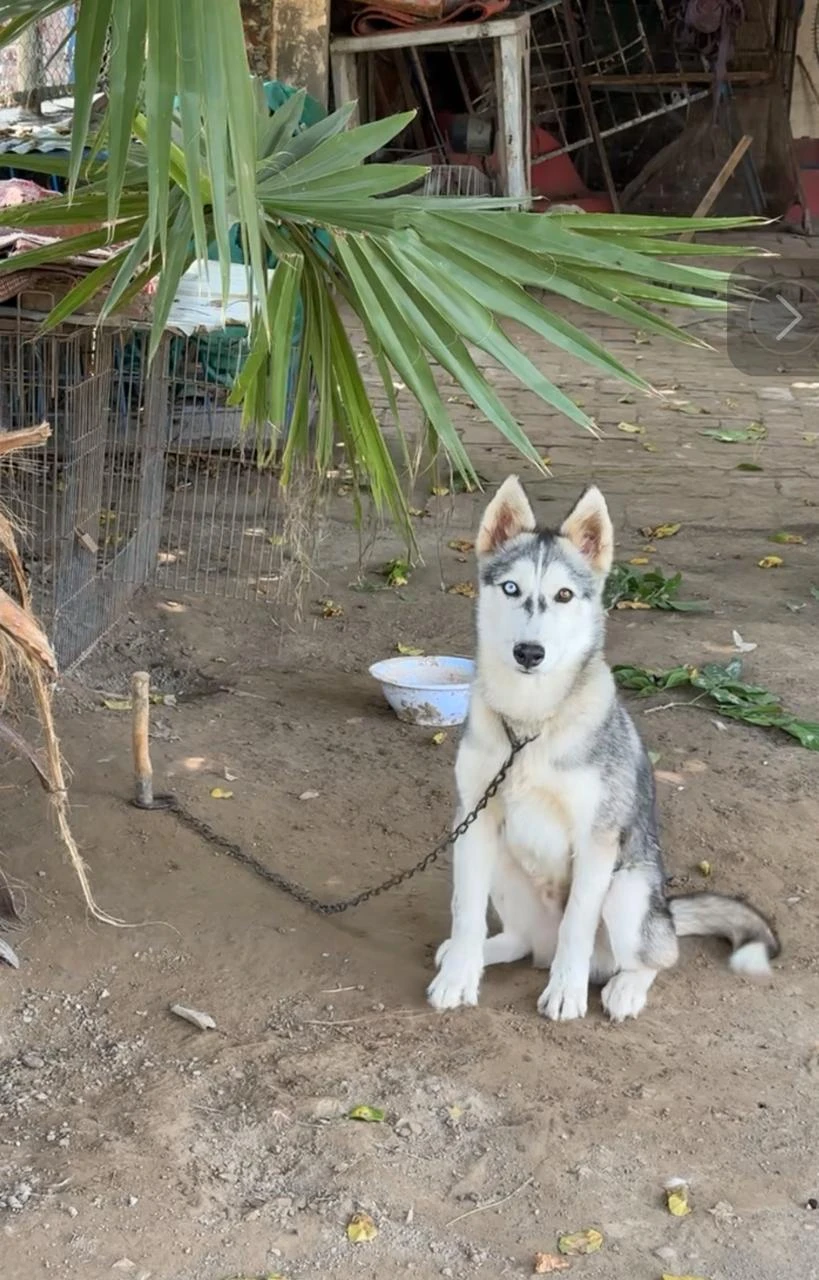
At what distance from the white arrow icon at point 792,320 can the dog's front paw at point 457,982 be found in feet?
33.8

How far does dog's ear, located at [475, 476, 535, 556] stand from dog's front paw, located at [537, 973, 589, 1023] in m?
1.21

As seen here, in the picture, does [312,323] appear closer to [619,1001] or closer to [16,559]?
[16,559]

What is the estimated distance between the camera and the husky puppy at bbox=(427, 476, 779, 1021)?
4.00 metres

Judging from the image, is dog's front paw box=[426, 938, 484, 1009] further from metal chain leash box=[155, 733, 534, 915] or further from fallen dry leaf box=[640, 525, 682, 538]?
fallen dry leaf box=[640, 525, 682, 538]

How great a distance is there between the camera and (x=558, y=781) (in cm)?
399

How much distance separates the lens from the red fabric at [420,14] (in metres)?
13.4

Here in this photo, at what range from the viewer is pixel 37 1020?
413cm

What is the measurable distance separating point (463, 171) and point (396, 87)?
2.68 metres

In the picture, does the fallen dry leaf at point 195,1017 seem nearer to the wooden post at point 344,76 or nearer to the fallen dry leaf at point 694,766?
the fallen dry leaf at point 694,766

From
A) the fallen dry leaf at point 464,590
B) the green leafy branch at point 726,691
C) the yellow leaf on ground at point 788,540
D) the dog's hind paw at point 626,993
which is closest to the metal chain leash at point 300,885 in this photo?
the dog's hind paw at point 626,993

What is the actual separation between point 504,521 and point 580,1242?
75.4 inches

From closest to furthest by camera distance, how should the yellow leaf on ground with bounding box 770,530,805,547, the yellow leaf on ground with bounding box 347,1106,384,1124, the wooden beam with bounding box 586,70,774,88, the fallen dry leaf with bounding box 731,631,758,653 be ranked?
1. the yellow leaf on ground with bounding box 347,1106,384,1124
2. the fallen dry leaf with bounding box 731,631,758,653
3. the yellow leaf on ground with bounding box 770,530,805,547
4. the wooden beam with bounding box 586,70,774,88

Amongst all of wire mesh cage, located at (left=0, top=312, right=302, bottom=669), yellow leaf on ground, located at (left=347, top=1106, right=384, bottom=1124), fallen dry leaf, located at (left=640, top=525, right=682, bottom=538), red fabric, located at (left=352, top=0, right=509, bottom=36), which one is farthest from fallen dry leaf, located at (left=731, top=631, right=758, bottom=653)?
red fabric, located at (left=352, top=0, right=509, bottom=36)

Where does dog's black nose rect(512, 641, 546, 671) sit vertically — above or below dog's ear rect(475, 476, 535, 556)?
below
